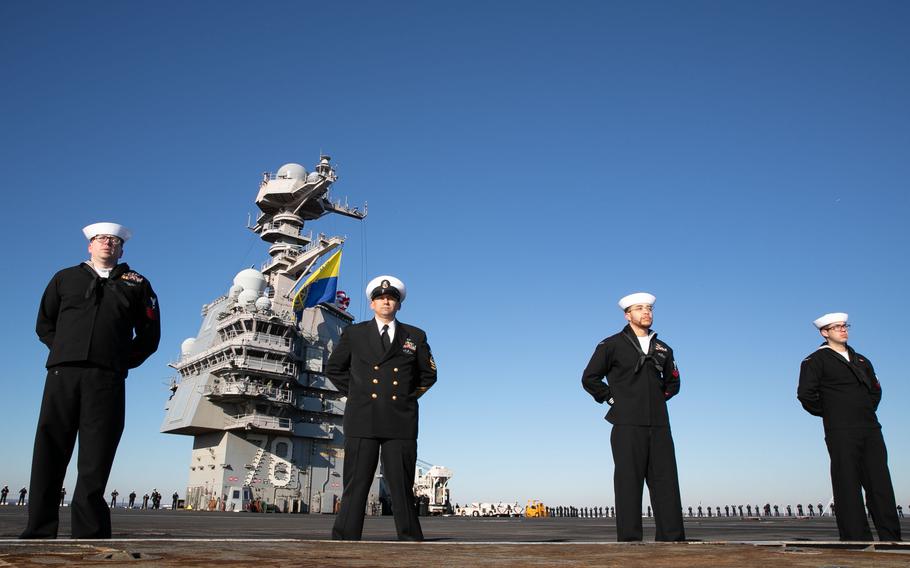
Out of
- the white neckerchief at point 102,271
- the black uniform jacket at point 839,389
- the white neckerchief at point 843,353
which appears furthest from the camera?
the white neckerchief at point 843,353

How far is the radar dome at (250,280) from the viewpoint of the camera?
40062 millimetres

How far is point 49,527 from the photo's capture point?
4867 mm

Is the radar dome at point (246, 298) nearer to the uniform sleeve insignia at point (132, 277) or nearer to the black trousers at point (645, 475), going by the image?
the uniform sleeve insignia at point (132, 277)

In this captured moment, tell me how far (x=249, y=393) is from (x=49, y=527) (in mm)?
32278

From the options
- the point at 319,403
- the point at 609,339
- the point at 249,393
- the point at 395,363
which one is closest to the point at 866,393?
the point at 609,339

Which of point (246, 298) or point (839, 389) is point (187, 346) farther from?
point (839, 389)

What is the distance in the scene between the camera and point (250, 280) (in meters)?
40.3

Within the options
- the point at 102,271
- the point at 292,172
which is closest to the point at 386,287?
the point at 102,271

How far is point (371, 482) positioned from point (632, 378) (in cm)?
246

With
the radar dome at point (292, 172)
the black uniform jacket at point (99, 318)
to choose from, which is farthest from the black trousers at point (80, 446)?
the radar dome at point (292, 172)

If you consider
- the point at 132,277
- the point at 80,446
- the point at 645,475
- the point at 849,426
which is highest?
the point at 132,277

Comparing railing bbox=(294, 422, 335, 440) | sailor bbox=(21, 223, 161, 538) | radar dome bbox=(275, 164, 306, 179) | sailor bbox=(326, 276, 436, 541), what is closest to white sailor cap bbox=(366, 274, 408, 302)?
sailor bbox=(326, 276, 436, 541)

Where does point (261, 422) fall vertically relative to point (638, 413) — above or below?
above

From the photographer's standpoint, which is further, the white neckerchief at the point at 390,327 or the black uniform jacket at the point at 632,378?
the white neckerchief at the point at 390,327
